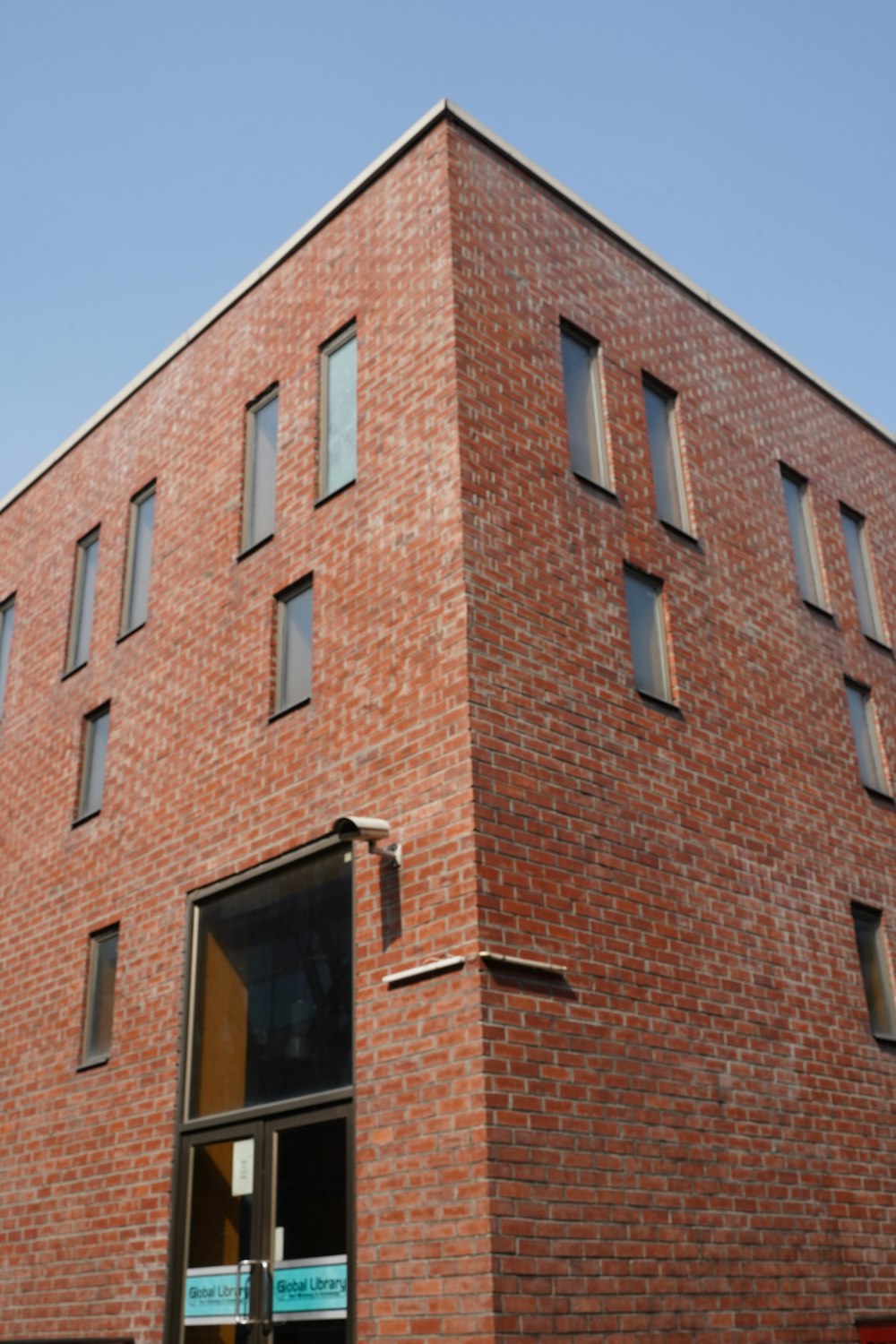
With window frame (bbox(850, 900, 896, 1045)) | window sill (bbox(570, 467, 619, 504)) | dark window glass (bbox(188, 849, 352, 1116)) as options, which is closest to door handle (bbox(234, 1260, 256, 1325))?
dark window glass (bbox(188, 849, 352, 1116))

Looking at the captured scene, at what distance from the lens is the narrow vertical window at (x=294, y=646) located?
11797 millimetres

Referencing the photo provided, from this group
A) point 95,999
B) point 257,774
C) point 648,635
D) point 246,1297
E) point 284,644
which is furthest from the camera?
point 95,999

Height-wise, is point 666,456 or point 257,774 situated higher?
point 666,456

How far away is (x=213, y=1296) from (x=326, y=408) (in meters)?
7.75

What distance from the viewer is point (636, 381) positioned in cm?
1337

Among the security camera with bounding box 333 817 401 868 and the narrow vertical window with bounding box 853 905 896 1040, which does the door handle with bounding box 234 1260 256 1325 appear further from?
the narrow vertical window with bounding box 853 905 896 1040

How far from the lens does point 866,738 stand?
567 inches

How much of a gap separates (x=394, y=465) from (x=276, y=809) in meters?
3.07

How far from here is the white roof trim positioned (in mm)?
12758

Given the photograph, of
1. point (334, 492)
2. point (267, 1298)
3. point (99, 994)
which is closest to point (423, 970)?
point (267, 1298)

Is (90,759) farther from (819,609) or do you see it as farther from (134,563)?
(819,609)

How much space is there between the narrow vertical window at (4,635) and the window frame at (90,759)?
254cm

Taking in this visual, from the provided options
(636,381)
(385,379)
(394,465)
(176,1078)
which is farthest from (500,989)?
(636,381)

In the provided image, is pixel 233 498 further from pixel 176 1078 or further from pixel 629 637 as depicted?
pixel 176 1078
